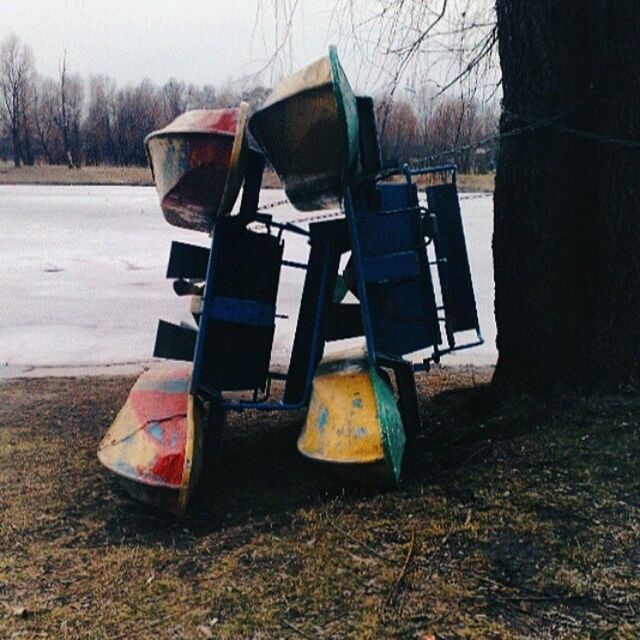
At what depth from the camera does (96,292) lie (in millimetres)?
10086

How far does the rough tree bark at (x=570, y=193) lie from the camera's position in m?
4.02

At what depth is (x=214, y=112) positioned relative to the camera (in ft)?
13.5

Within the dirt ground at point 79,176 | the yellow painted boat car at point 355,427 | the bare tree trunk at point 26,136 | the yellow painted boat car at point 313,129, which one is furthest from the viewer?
the bare tree trunk at point 26,136

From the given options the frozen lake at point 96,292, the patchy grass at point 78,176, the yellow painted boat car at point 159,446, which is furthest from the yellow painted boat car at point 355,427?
the patchy grass at point 78,176

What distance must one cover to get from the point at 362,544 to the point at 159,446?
110cm

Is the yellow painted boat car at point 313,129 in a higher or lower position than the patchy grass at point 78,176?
higher

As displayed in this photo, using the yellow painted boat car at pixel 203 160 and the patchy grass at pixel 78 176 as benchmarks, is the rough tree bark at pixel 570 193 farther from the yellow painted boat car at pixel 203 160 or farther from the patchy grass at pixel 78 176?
the patchy grass at pixel 78 176

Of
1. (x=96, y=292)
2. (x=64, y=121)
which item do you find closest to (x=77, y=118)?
(x=64, y=121)

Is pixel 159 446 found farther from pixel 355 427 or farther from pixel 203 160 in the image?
pixel 203 160

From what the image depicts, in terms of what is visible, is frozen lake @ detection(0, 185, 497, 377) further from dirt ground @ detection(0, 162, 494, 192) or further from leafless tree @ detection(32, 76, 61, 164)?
leafless tree @ detection(32, 76, 61, 164)

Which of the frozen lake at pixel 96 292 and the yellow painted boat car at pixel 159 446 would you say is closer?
the yellow painted boat car at pixel 159 446

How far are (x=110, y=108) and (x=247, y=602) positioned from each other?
2246 inches

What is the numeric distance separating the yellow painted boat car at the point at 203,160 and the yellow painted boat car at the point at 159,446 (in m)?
0.94

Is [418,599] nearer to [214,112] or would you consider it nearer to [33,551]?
[33,551]
